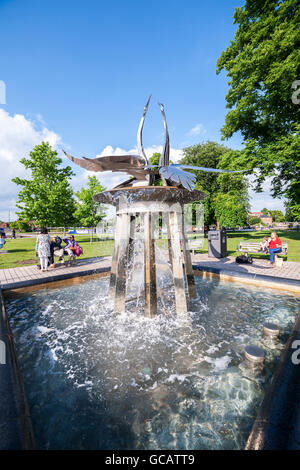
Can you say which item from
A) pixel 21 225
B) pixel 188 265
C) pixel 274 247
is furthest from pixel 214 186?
pixel 21 225

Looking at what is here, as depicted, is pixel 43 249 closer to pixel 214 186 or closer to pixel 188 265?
pixel 188 265

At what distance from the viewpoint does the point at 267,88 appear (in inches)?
569

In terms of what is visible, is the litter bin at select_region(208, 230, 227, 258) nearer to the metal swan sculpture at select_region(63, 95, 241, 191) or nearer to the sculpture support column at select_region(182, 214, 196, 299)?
the sculpture support column at select_region(182, 214, 196, 299)

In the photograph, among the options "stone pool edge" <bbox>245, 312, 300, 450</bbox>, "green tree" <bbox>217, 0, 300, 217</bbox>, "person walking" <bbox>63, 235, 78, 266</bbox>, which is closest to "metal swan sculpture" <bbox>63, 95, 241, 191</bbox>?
"stone pool edge" <bbox>245, 312, 300, 450</bbox>

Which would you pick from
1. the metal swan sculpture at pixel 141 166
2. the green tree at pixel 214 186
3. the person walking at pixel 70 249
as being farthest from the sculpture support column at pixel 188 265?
the green tree at pixel 214 186

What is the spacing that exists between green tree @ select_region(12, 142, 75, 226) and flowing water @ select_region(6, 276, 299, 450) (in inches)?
630

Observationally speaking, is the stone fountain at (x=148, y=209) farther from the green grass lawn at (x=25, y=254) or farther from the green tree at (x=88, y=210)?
the green tree at (x=88, y=210)

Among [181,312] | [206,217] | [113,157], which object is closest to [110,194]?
[113,157]

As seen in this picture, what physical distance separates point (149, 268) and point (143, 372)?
2.27 meters

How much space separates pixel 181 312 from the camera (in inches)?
191

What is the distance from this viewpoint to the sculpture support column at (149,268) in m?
4.78

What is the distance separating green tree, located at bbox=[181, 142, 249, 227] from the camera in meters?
26.5

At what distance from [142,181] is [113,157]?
1.01 meters
